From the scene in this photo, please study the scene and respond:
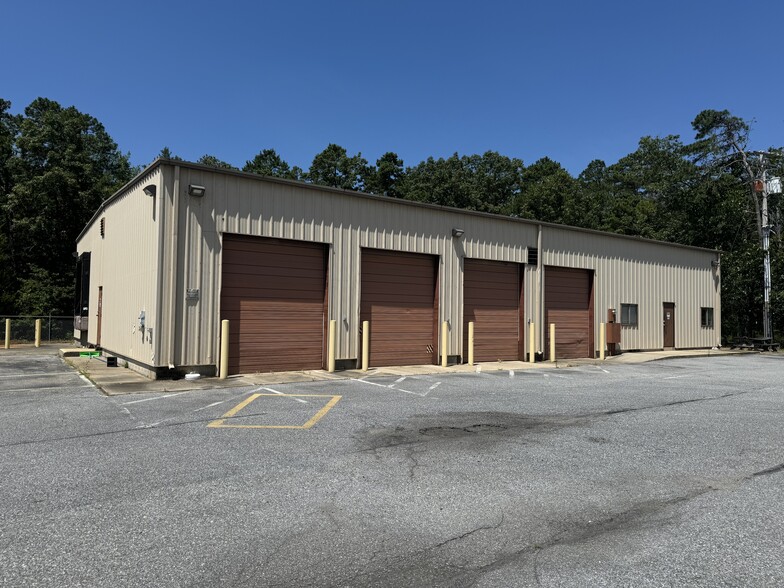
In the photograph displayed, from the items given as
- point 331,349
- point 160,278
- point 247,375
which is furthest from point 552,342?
point 160,278

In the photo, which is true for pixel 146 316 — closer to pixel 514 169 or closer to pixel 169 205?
pixel 169 205

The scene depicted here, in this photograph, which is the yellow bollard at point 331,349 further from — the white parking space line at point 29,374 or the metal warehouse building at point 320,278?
the white parking space line at point 29,374

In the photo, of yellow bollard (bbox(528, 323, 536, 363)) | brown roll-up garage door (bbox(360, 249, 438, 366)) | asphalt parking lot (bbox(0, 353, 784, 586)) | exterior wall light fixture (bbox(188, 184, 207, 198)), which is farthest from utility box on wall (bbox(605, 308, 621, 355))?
exterior wall light fixture (bbox(188, 184, 207, 198))

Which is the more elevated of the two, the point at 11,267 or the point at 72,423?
the point at 11,267

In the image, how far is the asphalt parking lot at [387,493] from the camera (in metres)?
3.48

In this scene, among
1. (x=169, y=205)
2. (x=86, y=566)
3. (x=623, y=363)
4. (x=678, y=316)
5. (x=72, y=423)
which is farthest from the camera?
(x=678, y=316)

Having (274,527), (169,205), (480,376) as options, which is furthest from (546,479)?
(169,205)

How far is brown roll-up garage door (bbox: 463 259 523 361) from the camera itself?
58.5 ft

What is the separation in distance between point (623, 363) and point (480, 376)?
7.25 meters

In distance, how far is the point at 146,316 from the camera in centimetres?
1284

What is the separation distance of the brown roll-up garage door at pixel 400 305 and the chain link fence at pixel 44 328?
19.1 metres

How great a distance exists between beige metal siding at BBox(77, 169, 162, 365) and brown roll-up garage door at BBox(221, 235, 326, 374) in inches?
64.0

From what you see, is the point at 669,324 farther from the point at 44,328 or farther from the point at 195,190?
the point at 44,328

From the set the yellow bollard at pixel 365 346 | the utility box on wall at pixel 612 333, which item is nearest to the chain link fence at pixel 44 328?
the yellow bollard at pixel 365 346
